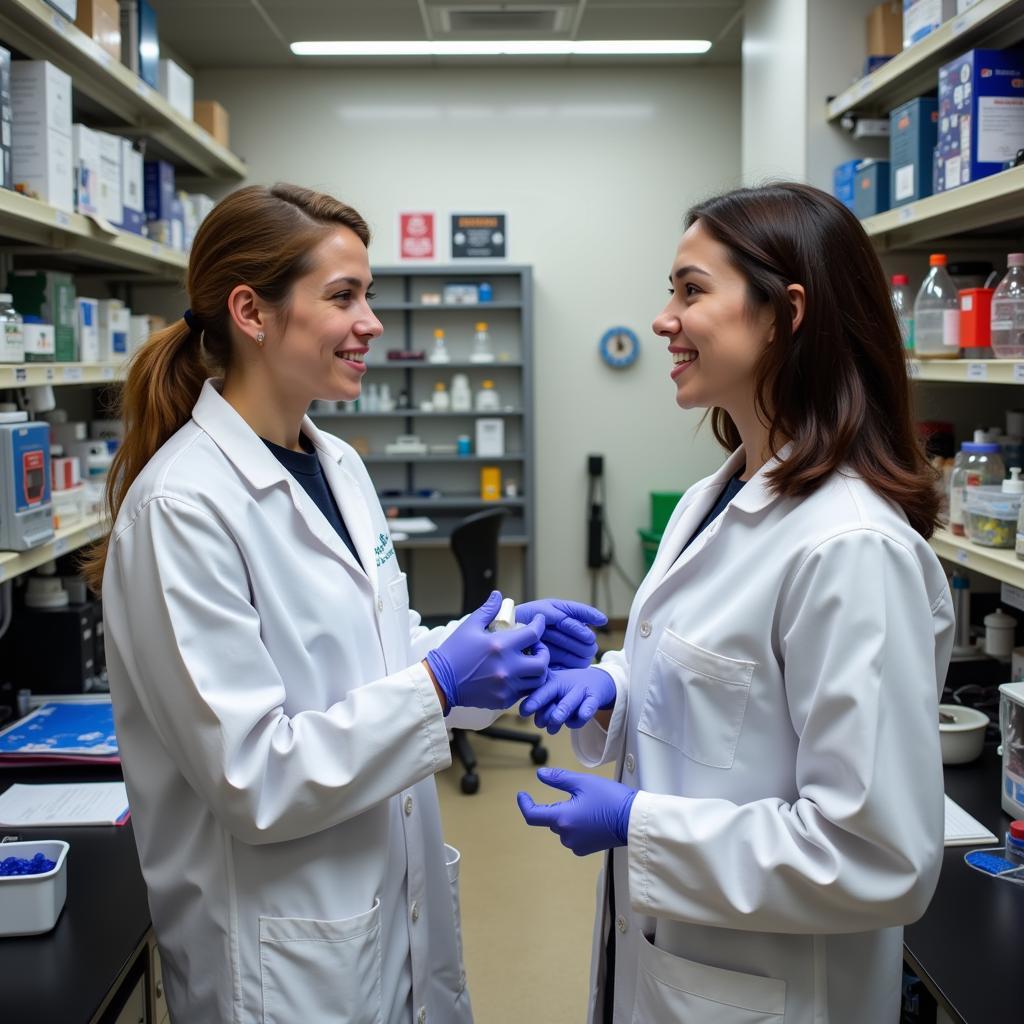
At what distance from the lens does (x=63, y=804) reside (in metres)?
1.88

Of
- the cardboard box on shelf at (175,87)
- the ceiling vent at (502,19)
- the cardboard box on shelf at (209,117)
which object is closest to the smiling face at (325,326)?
the cardboard box on shelf at (175,87)

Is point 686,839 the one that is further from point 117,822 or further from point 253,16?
point 253,16

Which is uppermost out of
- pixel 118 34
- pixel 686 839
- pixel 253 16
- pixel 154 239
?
pixel 253 16

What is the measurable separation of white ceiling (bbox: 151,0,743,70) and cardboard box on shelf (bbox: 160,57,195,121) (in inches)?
28.7

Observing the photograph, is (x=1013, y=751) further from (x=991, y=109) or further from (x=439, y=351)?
(x=439, y=351)

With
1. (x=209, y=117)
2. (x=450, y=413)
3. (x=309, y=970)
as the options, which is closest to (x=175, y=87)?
(x=209, y=117)

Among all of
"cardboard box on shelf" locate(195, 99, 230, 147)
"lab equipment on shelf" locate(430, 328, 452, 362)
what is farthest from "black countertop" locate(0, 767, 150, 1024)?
"lab equipment on shelf" locate(430, 328, 452, 362)

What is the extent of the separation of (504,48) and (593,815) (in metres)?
4.89

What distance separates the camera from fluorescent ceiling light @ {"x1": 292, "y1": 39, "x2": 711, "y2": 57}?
16.9 ft

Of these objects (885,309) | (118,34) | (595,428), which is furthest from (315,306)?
(595,428)

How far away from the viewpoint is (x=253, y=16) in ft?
15.5

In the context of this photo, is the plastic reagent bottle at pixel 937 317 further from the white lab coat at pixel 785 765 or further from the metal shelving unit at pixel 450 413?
the metal shelving unit at pixel 450 413

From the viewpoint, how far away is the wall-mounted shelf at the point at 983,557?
1.99 metres

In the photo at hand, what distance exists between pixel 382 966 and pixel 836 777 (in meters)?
0.71
